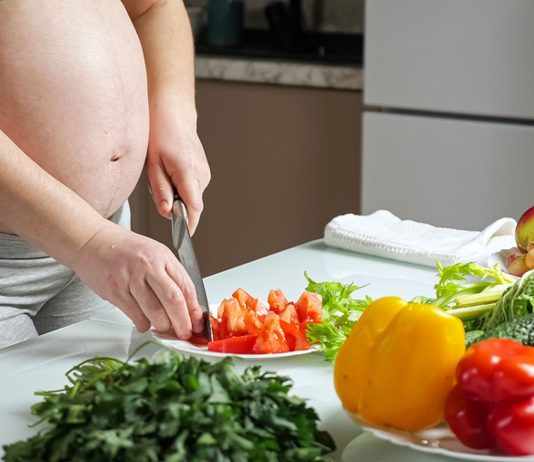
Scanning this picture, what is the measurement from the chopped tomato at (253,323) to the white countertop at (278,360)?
0.12 feet

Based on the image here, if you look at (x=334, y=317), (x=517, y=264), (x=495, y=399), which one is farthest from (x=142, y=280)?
(x=517, y=264)

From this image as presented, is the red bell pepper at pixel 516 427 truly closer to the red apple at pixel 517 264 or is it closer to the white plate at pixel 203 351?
the white plate at pixel 203 351

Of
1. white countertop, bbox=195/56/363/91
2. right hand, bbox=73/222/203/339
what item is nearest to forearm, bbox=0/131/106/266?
right hand, bbox=73/222/203/339

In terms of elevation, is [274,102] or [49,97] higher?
[49,97]

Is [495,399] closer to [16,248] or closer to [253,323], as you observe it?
[253,323]

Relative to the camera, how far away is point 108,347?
1.17 m

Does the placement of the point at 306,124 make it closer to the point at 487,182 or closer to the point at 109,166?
the point at 487,182

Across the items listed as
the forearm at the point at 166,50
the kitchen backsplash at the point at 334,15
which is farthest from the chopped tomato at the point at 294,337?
the kitchen backsplash at the point at 334,15

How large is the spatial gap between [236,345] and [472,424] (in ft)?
1.17

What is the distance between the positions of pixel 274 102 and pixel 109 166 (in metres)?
1.59

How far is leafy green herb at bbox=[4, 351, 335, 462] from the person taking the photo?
2.35ft

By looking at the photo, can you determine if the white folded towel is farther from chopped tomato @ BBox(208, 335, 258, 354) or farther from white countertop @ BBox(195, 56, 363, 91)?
white countertop @ BBox(195, 56, 363, 91)

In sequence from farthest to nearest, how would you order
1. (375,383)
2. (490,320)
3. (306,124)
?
(306,124)
(490,320)
(375,383)

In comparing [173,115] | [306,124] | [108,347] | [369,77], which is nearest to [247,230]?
[306,124]
